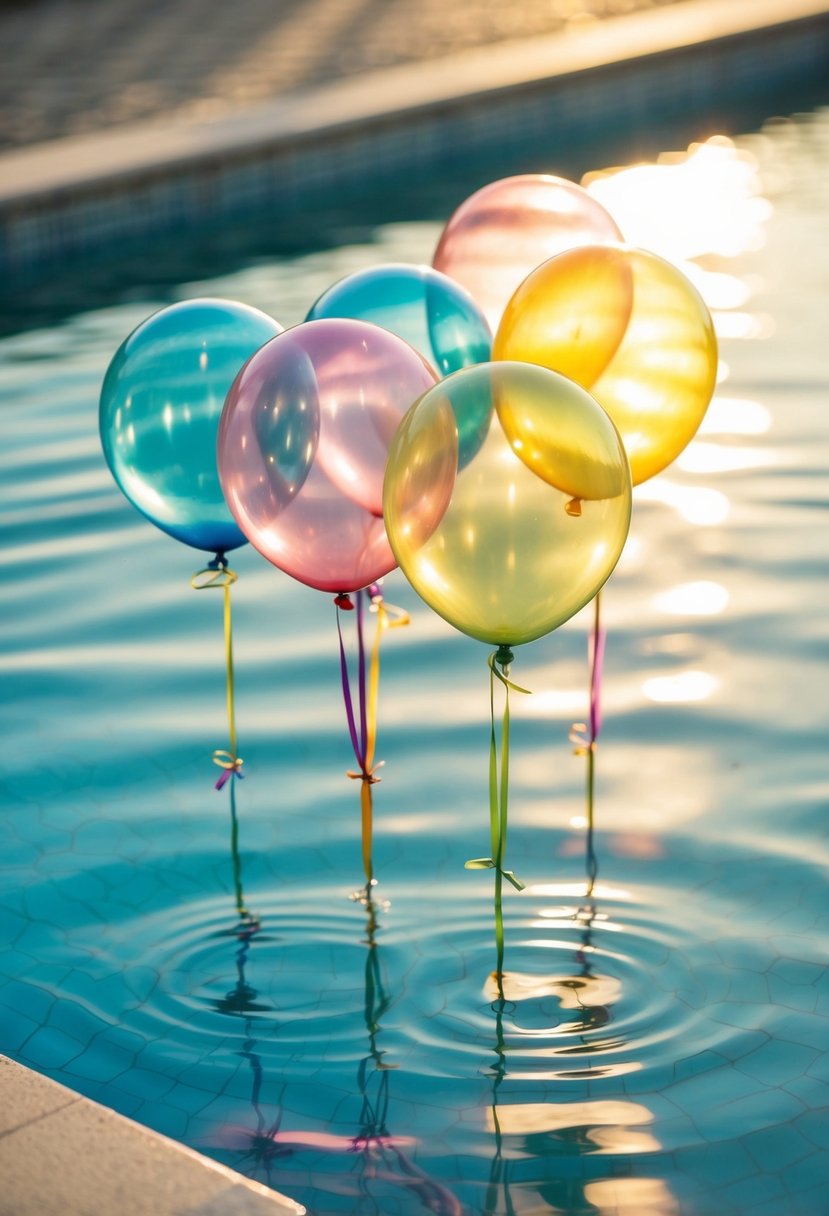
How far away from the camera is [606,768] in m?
4.03

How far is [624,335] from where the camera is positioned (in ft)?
9.55

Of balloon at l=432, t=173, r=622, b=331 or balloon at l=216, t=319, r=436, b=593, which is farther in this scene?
balloon at l=432, t=173, r=622, b=331

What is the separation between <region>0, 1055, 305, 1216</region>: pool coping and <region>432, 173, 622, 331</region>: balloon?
1746 mm

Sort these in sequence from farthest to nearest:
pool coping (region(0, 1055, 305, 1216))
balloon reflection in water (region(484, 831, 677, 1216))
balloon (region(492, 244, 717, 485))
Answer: balloon (region(492, 244, 717, 485))
balloon reflection in water (region(484, 831, 677, 1216))
pool coping (region(0, 1055, 305, 1216))

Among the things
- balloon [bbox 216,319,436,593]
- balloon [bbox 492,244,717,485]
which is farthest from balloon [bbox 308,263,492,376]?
balloon [bbox 216,319,436,593]

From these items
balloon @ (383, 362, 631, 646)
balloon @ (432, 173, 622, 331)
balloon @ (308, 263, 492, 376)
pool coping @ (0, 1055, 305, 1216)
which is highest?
balloon @ (432, 173, 622, 331)

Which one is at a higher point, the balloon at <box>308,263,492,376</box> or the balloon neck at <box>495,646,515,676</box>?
the balloon at <box>308,263,492,376</box>

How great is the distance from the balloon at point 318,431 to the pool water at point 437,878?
0.94 m

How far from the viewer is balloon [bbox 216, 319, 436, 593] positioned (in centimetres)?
259

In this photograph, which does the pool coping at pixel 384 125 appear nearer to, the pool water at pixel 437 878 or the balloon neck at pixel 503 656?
the pool water at pixel 437 878

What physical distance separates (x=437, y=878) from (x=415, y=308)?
1.28m

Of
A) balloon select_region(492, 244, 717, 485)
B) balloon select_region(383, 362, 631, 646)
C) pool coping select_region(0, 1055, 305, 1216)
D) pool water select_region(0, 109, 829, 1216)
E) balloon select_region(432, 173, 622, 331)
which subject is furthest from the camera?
balloon select_region(432, 173, 622, 331)

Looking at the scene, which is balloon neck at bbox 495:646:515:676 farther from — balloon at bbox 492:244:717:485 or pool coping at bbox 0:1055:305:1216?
pool coping at bbox 0:1055:305:1216

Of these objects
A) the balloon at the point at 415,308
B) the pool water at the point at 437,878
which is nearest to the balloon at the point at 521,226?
the balloon at the point at 415,308
